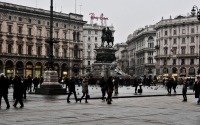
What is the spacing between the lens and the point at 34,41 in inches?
3610

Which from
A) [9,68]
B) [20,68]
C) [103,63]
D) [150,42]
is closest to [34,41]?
[20,68]

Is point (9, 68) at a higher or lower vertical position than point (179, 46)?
lower

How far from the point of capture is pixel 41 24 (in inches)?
3620

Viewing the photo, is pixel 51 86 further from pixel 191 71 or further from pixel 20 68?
pixel 191 71

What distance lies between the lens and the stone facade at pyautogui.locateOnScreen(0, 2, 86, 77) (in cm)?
8462

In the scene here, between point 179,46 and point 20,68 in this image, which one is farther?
point 179,46

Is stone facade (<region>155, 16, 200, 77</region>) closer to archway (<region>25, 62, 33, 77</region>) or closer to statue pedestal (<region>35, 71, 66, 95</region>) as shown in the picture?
archway (<region>25, 62, 33, 77</region>)

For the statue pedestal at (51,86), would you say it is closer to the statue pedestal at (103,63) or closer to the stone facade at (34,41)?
the statue pedestal at (103,63)

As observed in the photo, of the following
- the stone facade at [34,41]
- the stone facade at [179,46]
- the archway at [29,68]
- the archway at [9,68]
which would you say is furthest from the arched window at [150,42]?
the archway at [9,68]

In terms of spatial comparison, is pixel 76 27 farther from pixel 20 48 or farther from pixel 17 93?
pixel 17 93

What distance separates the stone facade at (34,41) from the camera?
8462cm

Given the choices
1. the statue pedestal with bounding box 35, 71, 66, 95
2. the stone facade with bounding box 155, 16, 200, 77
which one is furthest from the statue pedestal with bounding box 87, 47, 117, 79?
the stone facade with bounding box 155, 16, 200, 77

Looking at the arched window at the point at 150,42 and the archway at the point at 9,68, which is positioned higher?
the arched window at the point at 150,42

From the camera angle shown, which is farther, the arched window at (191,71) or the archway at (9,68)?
the arched window at (191,71)
